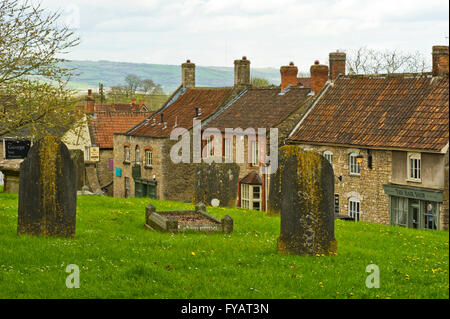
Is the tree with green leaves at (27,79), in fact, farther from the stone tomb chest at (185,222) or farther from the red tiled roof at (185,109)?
the red tiled roof at (185,109)

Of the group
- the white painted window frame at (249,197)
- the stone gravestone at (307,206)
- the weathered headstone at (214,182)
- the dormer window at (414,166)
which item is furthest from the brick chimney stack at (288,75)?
the stone gravestone at (307,206)

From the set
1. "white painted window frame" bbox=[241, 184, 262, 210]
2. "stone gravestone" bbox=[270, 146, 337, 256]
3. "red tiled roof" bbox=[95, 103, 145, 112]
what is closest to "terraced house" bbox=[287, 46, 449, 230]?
"white painted window frame" bbox=[241, 184, 262, 210]

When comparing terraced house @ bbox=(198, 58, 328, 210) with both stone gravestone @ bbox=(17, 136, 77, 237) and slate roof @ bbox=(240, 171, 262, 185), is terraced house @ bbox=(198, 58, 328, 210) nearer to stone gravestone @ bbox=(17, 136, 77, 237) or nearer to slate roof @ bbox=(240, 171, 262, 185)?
slate roof @ bbox=(240, 171, 262, 185)

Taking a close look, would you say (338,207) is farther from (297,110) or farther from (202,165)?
(202,165)

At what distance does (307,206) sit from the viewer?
15.8 m

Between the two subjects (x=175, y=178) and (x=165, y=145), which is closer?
→ (x=165, y=145)

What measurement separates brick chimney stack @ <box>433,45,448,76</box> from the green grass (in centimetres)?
1872

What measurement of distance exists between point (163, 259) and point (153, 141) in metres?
38.8

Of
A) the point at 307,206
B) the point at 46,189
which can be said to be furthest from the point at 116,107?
the point at 307,206

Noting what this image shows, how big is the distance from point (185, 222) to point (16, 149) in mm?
15709

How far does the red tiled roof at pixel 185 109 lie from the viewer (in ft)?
174

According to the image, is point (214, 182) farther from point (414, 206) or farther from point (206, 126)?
point (206, 126)

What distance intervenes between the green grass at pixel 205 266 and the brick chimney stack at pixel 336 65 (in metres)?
24.5
